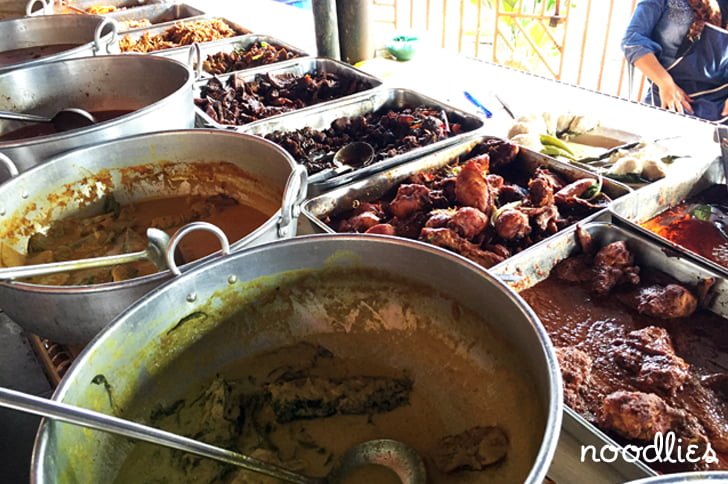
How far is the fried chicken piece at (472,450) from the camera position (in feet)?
3.04

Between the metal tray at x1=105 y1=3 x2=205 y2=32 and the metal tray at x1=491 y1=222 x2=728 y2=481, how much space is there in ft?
11.0

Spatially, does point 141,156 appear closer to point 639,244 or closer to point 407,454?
point 407,454

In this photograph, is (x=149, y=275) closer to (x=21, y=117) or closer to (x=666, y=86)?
(x=21, y=117)

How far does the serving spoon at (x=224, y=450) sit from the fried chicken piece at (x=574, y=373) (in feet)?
1.60

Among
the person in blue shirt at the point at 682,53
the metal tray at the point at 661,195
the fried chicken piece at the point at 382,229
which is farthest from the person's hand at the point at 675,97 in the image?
the fried chicken piece at the point at 382,229

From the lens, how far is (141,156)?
64.4 inches

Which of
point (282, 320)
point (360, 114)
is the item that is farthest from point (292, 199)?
point (360, 114)

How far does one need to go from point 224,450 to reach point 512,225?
1.19m

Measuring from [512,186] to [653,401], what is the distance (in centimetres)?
105

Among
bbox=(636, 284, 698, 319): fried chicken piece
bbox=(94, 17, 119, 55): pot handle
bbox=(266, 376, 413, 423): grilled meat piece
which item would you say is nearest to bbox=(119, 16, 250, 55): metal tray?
bbox=(94, 17, 119, 55): pot handle

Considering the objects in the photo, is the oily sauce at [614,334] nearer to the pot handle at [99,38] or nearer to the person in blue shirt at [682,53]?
the pot handle at [99,38]

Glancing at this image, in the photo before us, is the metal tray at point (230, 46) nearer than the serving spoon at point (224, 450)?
No

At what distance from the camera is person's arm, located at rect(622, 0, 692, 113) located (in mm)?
3455

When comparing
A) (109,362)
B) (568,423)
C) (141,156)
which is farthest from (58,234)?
(568,423)
